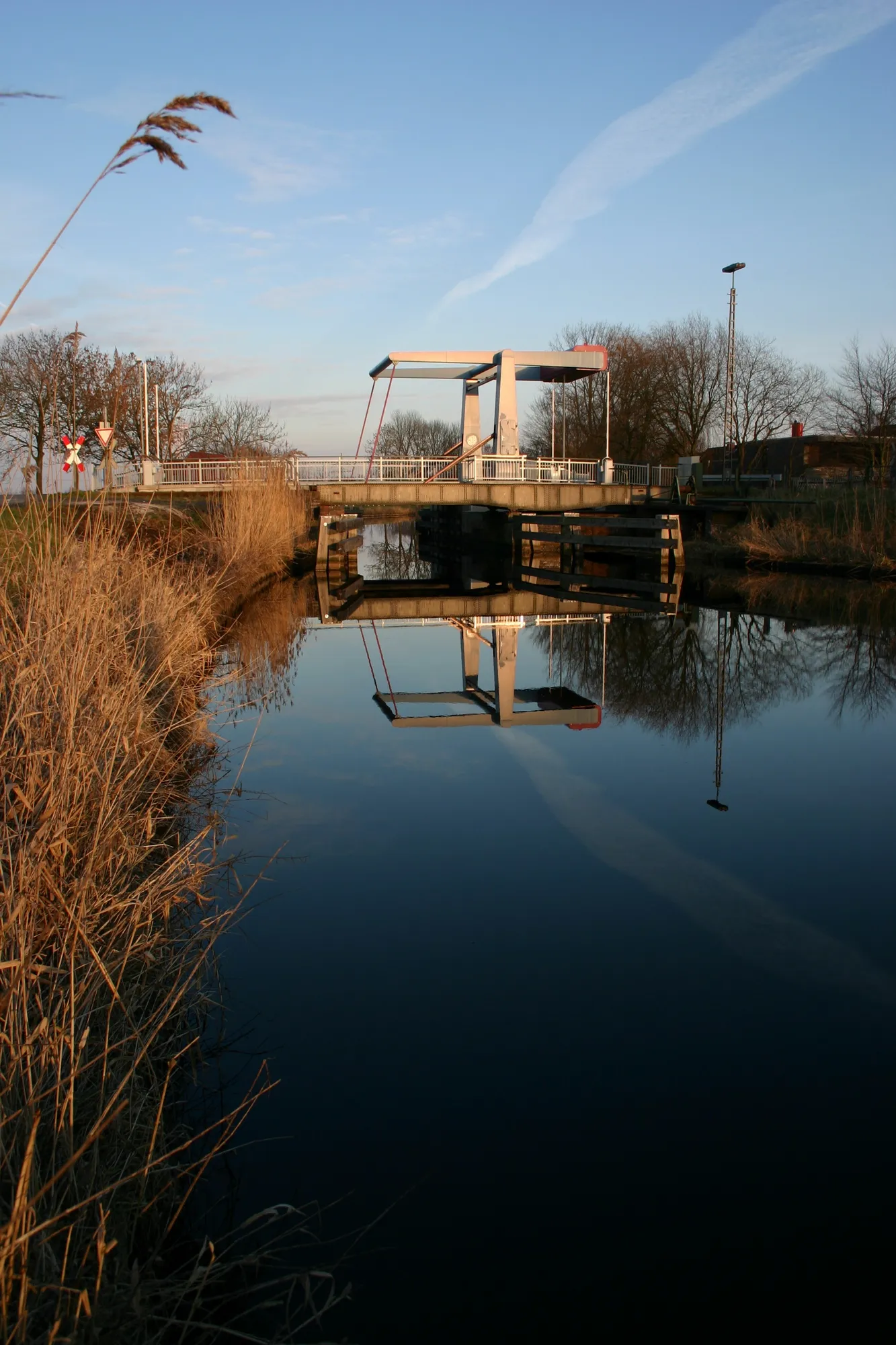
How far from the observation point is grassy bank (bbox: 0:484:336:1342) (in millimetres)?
1820

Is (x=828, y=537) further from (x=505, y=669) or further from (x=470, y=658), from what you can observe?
(x=505, y=669)

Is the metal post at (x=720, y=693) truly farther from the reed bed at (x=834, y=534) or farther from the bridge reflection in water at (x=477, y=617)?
the reed bed at (x=834, y=534)

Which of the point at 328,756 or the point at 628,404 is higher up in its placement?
the point at 628,404

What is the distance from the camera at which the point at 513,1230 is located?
2439 millimetres

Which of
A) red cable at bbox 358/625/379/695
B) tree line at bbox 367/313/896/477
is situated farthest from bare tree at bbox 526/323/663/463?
red cable at bbox 358/625/379/695

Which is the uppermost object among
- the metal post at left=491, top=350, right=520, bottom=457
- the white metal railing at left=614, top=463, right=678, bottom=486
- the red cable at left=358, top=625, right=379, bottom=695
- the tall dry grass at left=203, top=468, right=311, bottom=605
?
the metal post at left=491, top=350, right=520, bottom=457

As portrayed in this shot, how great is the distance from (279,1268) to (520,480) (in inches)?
800

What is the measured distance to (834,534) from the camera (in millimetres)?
18984

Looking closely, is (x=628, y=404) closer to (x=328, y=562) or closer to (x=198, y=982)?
(x=328, y=562)

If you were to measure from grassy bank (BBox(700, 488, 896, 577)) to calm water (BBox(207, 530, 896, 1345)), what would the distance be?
1146 centimetres

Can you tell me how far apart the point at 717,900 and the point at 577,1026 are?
1274 mm

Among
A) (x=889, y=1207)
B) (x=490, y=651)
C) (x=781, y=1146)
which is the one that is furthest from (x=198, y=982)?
(x=490, y=651)

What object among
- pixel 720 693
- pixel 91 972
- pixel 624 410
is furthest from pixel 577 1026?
pixel 624 410

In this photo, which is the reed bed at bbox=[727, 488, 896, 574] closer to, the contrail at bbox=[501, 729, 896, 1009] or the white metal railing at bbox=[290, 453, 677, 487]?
the white metal railing at bbox=[290, 453, 677, 487]
